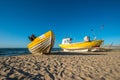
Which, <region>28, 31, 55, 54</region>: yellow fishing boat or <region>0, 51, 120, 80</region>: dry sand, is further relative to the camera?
<region>28, 31, 55, 54</region>: yellow fishing boat

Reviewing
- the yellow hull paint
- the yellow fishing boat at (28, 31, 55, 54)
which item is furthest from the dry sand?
the yellow hull paint

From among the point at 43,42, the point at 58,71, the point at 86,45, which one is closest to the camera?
the point at 58,71

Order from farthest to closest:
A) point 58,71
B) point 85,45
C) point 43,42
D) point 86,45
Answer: point 85,45, point 86,45, point 43,42, point 58,71

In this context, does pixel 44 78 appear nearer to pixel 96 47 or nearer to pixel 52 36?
pixel 52 36

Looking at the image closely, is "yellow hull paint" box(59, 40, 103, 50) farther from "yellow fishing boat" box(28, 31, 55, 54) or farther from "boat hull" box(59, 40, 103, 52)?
"yellow fishing boat" box(28, 31, 55, 54)

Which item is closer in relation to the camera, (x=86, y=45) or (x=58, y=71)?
(x=58, y=71)

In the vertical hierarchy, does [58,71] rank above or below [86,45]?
below

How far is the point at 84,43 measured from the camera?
1005 inches

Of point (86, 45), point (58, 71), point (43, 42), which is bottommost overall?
point (58, 71)

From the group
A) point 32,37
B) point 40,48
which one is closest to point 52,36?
point 40,48

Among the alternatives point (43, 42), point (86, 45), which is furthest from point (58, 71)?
point (86, 45)

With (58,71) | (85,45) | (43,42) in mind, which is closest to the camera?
(58,71)

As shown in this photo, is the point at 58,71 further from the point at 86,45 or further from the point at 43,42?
the point at 86,45

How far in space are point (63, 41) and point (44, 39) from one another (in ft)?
67.0
